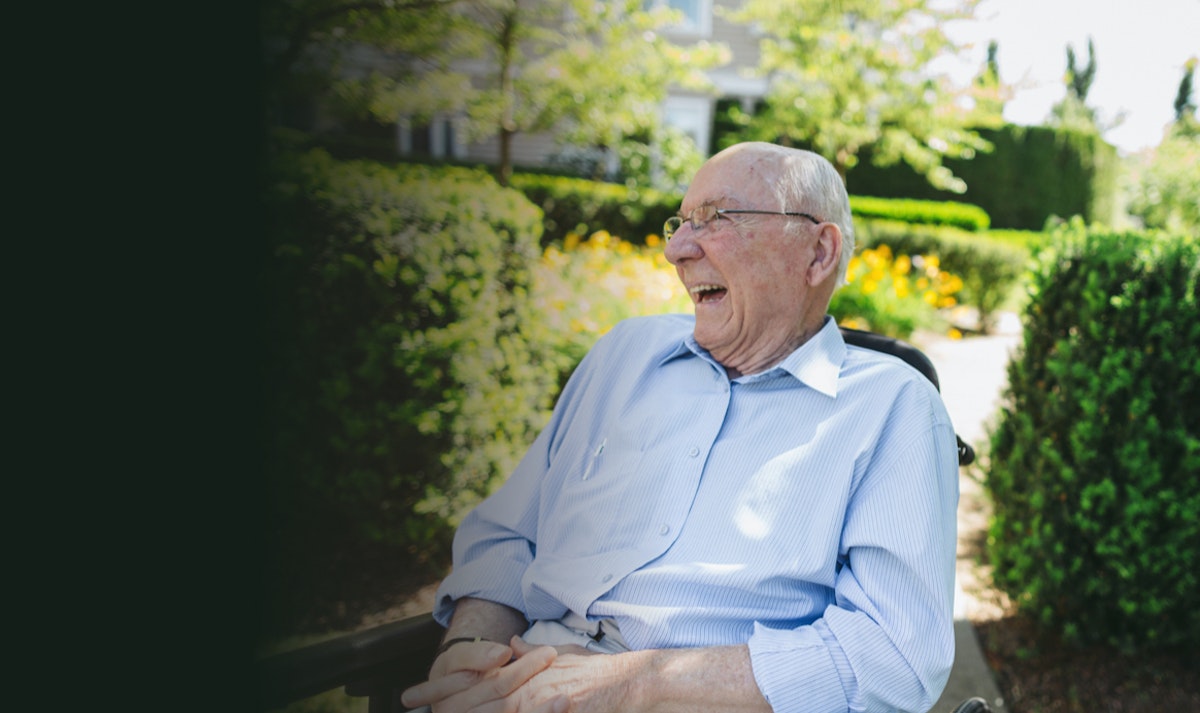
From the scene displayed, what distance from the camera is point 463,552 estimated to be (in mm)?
1887

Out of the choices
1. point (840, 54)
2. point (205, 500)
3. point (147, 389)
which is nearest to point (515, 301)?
point (205, 500)

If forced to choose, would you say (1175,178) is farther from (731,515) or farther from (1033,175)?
(1033,175)

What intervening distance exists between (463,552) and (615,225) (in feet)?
30.2

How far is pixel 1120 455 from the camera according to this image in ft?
8.96

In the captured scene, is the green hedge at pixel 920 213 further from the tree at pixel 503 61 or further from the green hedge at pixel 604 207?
the tree at pixel 503 61

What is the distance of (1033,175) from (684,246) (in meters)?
18.8

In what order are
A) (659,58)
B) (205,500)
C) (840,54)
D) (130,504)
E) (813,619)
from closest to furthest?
(130,504) → (205,500) → (813,619) → (659,58) → (840,54)

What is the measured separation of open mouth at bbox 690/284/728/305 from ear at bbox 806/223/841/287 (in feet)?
0.67

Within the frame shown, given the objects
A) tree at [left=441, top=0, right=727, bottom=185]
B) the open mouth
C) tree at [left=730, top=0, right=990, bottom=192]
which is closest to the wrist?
the open mouth

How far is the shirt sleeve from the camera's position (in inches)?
55.7

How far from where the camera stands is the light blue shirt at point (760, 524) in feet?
4.71

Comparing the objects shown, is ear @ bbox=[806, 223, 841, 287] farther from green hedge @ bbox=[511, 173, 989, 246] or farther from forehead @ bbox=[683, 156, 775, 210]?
green hedge @ bbox=[511, 173, 989, 246]

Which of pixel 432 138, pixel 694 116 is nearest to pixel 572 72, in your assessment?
pixel 432 138

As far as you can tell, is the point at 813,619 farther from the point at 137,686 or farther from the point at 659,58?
the point at 659,58
